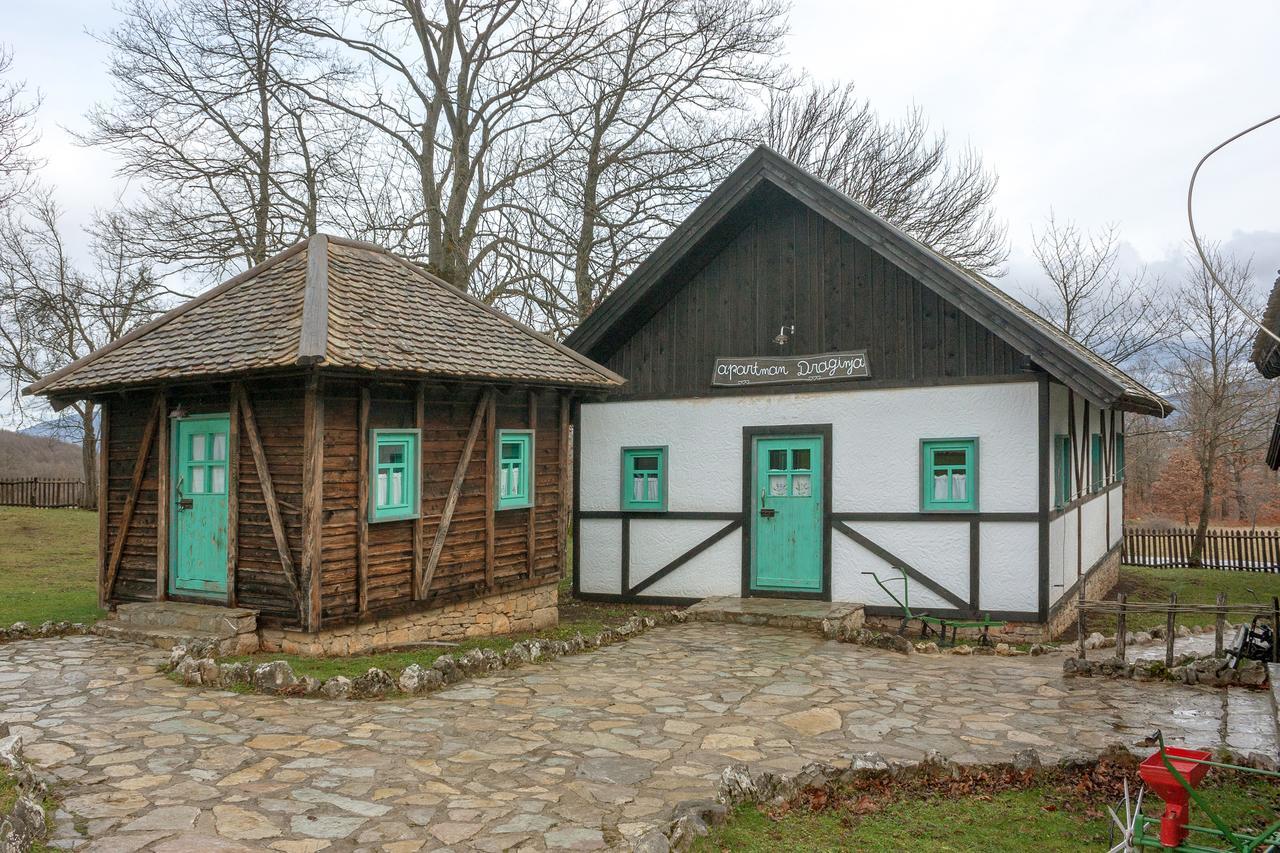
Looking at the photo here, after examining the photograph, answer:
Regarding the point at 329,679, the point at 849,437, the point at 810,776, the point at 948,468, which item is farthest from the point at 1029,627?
the point at 329,679

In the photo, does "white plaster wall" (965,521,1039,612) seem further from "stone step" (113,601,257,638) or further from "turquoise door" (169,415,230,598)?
"turquoise door" (169,415,230,598)

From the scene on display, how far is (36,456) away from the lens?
50531 mm

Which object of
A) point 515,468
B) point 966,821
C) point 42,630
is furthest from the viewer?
point 515,468

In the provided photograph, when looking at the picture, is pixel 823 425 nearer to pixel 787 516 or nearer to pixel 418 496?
pixel 787 516

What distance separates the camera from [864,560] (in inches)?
488

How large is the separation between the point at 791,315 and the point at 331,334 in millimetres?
6355

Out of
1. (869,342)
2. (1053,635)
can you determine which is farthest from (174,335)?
(1053,635)

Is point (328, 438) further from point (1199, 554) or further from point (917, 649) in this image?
point (1199, 554)

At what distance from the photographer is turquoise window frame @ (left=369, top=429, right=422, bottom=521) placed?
9828mm

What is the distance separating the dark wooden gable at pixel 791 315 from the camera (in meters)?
12.0

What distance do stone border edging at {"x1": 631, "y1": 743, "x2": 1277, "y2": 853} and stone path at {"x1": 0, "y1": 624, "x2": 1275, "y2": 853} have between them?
0.22m

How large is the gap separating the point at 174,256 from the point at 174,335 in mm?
7836

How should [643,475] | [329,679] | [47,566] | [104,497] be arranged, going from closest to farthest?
[329,679] < [104,497] < [643,475] < [47,566]

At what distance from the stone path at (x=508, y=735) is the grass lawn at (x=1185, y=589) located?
613 cm
